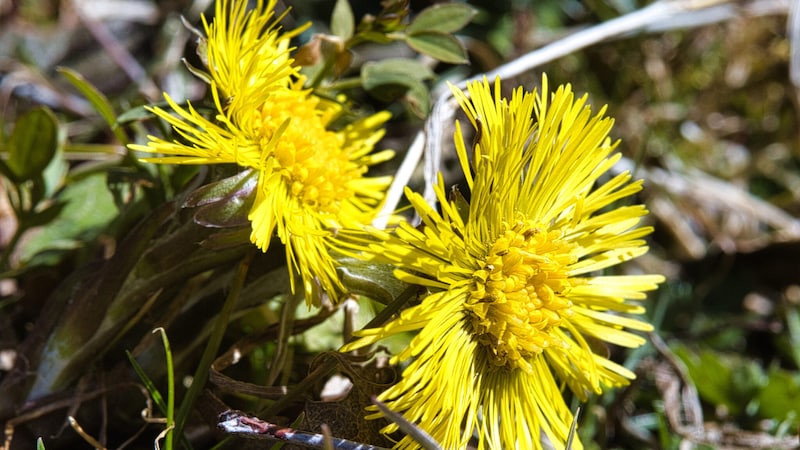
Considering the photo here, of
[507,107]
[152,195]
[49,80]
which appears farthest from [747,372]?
[49,80]

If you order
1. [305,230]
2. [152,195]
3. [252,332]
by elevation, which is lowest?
[252,332]

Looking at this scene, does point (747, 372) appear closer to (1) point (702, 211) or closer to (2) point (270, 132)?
(1) point (702, 211)

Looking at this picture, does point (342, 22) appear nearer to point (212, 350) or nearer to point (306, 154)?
point (306, 154)

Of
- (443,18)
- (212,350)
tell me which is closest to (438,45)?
(443,18)

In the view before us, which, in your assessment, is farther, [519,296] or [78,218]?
[78,218]

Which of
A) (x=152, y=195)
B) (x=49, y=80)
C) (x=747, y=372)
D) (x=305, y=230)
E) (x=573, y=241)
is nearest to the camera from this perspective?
(x=305, y=230)

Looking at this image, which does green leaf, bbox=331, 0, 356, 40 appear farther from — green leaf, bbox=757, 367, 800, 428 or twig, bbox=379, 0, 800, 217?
green leaf, bbox=757, 367, 800, 428

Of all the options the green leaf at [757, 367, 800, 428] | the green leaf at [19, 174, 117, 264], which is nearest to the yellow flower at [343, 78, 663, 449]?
the green leaf at [757, 367, 800, 428]

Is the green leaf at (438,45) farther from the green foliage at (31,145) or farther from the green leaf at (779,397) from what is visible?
the green leaf at (779,397)
